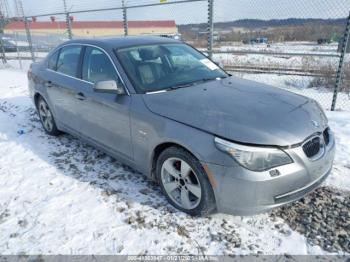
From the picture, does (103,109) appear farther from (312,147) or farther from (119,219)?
(312,147)

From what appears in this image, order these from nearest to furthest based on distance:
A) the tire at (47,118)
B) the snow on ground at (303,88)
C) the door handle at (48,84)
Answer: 1. the door handle at (48,84)
2. the tire at (47,118)
3. the snow on ground at (303,88)

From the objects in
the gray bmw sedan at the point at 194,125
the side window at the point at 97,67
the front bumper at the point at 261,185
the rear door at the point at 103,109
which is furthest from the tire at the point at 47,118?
the front bumper at the point at 261,185

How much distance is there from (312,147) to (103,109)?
89.5 inches

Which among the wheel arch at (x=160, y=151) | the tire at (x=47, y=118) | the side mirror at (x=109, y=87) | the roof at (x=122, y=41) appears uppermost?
the roof at (x=122, y=41)

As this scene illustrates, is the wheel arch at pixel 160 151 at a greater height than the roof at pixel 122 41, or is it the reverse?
the roof at pixel 122 41

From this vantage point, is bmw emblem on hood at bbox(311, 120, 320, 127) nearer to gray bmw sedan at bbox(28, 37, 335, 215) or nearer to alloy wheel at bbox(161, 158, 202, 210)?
gray bmw sedan at bbox(28, 37, 335, 215)

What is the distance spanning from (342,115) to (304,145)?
368 centimetres

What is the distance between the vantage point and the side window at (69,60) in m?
4.01

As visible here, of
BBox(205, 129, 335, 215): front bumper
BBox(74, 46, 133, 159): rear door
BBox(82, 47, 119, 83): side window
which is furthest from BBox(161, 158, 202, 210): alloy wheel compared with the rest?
BBox(82, 47, 119, 83): side window

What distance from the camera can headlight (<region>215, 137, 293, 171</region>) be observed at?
230 centimetres

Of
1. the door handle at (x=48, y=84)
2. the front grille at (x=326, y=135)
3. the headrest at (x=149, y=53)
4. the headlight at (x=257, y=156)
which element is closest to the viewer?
→ the headlight at (x=257, y=156)

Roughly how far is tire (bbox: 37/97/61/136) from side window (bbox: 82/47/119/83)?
144cm

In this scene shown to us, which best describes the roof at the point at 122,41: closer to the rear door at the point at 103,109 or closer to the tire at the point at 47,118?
the rear door at the point at 103,109

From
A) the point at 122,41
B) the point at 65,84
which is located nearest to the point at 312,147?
the point at 122,41
